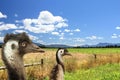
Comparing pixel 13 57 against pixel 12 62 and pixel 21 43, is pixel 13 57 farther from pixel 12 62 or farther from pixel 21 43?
pixel 21 43

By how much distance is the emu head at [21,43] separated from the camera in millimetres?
5066

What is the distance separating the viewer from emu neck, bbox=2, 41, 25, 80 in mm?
4969

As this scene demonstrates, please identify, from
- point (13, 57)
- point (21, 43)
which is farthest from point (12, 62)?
point (21, 43)

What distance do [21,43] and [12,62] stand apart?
35 cm

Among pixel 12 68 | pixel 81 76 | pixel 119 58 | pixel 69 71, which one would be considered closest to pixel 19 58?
pixel 12 68

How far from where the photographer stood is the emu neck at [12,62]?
4.97m

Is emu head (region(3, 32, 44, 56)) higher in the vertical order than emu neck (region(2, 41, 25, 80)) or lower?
higher

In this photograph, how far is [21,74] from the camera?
16.5ft

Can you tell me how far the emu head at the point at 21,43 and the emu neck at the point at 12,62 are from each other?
0.04 metres

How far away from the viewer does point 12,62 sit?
→ 16.4 feet

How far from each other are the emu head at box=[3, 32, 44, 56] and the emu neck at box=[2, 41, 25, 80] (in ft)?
0.13

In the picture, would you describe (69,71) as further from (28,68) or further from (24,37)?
(24,37)

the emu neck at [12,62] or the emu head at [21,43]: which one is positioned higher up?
the emu head at [21,43]

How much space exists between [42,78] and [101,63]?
1226 centimetres
